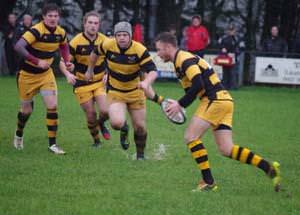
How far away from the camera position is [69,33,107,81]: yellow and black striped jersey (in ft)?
38.0

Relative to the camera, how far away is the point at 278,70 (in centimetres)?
2372

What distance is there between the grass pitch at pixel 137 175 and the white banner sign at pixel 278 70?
811cm

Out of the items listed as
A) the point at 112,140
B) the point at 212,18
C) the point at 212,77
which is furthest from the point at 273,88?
the point at 212,77

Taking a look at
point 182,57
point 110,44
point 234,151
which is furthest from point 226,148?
point 110,44

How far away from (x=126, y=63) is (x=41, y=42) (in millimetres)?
1530

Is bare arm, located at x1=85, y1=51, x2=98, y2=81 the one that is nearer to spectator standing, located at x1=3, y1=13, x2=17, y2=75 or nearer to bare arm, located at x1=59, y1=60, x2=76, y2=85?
bare arm, located at x1=59, y1=60, x2=76, y2=85

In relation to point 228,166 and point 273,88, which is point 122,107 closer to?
point 228,166

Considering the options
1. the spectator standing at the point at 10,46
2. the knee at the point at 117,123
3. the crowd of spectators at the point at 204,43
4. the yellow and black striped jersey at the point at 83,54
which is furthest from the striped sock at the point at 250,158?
the spectator standing at the point at 10,46

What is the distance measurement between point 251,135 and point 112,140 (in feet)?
9.00

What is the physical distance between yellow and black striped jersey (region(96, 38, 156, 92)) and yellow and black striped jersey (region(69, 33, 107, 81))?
3.23ft

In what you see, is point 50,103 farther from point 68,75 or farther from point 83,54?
point 83,54

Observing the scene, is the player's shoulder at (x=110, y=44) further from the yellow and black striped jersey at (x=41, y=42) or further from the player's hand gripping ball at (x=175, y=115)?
the player's hand gripping ball at (x=175, y=115)

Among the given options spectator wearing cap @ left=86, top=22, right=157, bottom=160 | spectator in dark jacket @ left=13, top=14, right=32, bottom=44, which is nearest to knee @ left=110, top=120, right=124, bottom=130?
spectator wearing cap @ left=86, top=22, right=157, bottom=160

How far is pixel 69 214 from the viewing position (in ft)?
23.9
